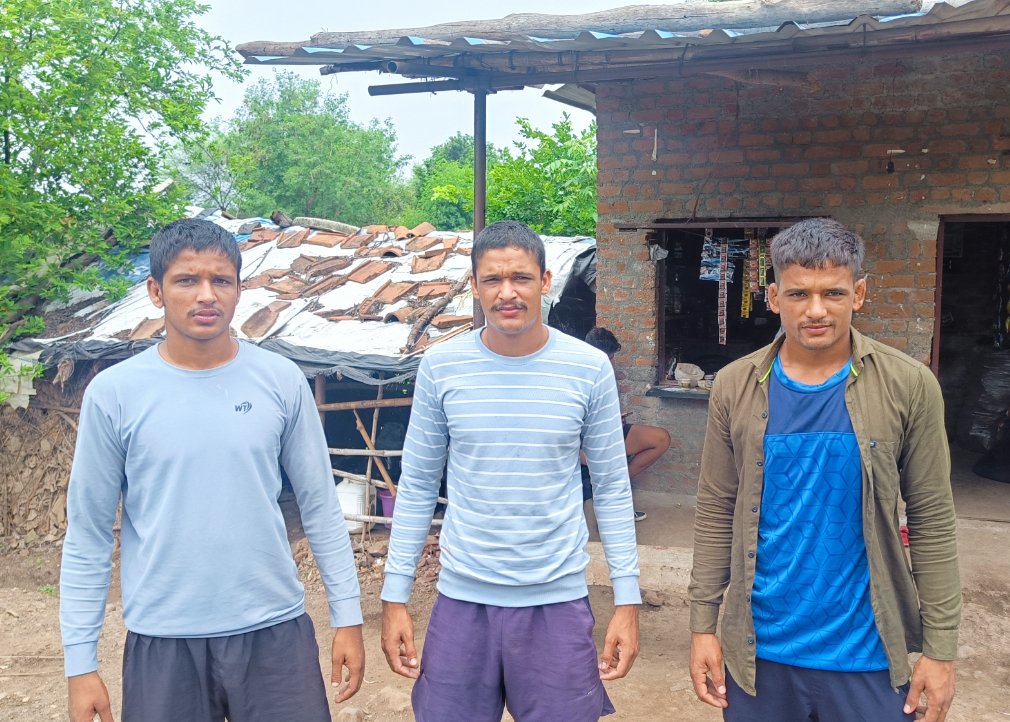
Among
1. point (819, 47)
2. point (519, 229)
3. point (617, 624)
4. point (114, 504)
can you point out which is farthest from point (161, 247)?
point (819, 47)

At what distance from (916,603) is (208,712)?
1844mm

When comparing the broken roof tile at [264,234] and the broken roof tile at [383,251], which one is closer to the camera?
the broken roof tile at [383,251]

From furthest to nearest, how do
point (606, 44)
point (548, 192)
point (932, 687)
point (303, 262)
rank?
point (548, 192)
point (303, 262)
point (606, 44)
point (932, 687)

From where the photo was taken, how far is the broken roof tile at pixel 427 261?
877 centimetres

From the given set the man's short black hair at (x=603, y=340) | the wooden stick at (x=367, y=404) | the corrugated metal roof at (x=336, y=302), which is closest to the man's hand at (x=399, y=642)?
the man's short black hair at (x=603, y=340)

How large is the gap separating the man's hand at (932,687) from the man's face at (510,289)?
1.32 metres

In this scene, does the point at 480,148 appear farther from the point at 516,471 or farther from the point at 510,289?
the point at 516,471

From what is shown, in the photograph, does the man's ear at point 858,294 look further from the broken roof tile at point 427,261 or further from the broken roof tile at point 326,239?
the broken roof tile at point 326,239

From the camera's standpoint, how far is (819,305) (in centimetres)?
221

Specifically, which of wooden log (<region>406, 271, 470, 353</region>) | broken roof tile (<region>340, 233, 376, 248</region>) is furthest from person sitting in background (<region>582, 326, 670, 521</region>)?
broken roof tile (<region>340, 233, 376, 248</region>)

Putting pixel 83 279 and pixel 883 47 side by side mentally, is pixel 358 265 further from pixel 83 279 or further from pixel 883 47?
pixel 883 47

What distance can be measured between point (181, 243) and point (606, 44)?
2.75 m

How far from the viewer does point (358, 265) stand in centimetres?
920

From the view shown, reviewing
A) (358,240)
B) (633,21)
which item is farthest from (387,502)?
(633,21)
